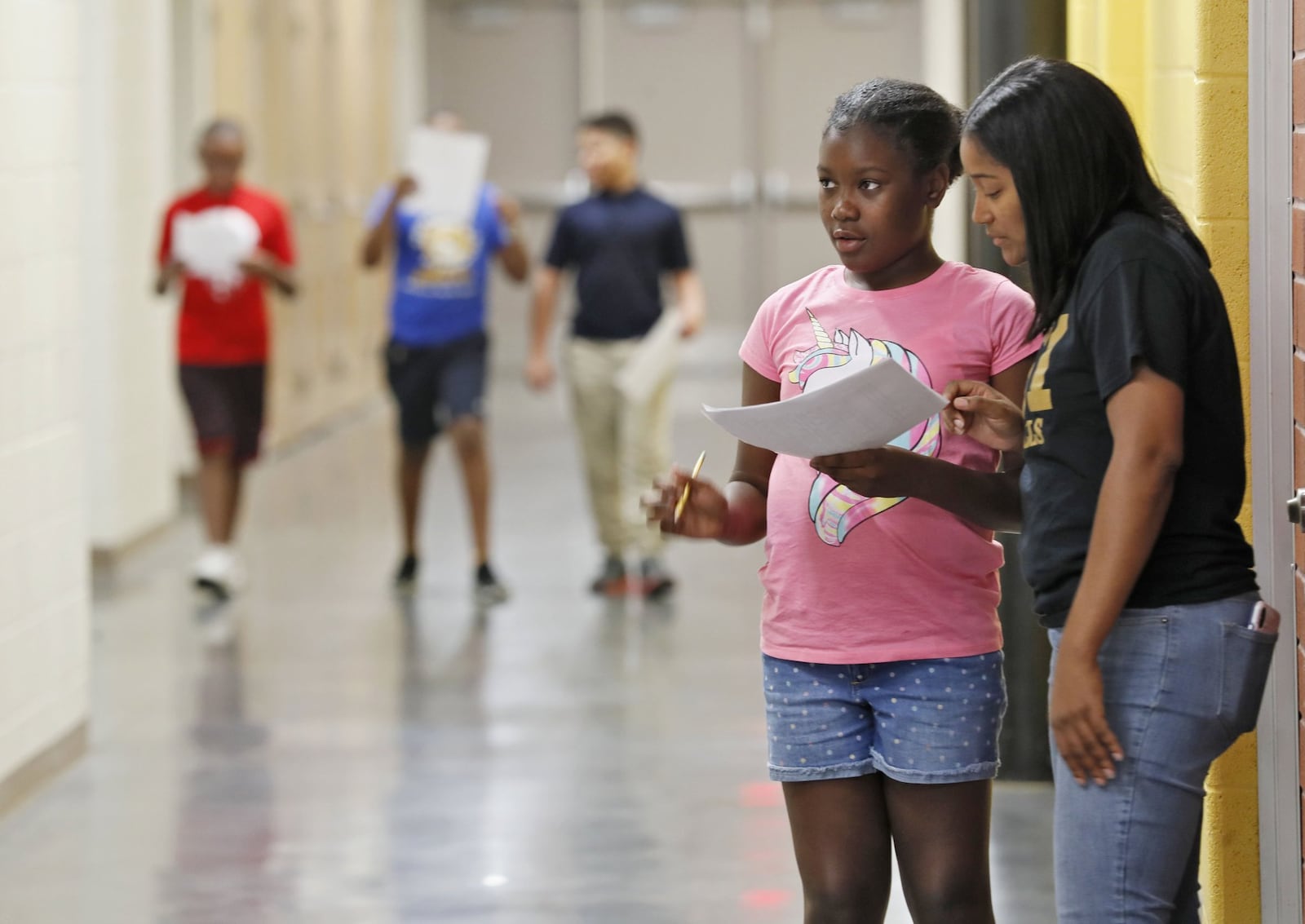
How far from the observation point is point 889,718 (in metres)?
2.20

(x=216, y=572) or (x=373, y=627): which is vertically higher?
(x=216, y=572)

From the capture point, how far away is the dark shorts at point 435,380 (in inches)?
Result: 255

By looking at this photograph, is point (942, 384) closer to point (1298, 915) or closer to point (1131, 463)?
point (1131, 463)

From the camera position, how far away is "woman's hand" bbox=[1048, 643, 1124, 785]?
1865 millimetres

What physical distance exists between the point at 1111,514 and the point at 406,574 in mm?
5210

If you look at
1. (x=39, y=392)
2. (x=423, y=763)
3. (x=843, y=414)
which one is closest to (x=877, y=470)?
(x=843, y=414)

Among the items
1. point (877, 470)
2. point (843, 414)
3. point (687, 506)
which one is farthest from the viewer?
point (687, 506)

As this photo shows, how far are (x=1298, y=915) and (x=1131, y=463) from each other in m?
1.05

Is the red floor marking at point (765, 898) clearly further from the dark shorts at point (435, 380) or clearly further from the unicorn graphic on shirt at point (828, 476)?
the dark shorts at point (435, 380)

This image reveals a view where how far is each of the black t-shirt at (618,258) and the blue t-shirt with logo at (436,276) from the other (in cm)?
29

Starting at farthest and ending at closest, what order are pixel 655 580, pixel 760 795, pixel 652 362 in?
pixel 655 580
pixel 652 362
pixel 760 795

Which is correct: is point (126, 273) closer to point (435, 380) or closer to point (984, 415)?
point (435, 380)

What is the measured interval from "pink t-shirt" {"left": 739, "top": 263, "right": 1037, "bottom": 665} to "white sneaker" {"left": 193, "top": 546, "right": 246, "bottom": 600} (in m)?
4.68

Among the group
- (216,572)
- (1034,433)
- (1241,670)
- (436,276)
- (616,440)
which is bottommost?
(216,572)
